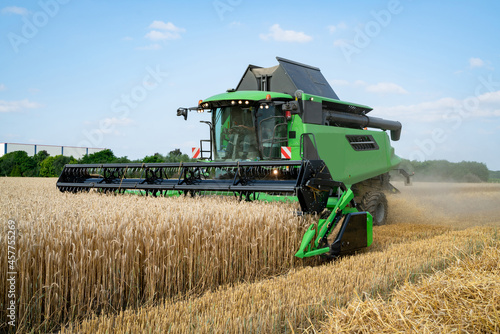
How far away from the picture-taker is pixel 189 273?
316cm

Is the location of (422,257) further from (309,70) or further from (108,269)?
Answer: (309,70)

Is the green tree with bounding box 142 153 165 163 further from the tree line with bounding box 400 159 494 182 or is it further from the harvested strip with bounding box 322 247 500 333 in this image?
the harvested strip with bounding box 322 247 500 333

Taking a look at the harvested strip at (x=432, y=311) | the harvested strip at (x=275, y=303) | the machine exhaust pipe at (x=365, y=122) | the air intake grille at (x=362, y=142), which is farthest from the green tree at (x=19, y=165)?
the harvested strip at (x=432, y=311)

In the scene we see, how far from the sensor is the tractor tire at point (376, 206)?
6930mm

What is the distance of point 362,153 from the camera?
7504 mm

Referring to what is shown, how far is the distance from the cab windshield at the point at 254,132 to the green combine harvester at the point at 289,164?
0.02 metres

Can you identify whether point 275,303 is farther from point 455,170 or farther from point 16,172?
point 16,172

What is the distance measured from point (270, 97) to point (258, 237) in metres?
3.06

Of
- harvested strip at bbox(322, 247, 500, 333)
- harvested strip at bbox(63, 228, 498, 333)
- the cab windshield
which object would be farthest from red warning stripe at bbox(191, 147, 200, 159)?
harvested strip at bbox(322, 247, 500, 333)

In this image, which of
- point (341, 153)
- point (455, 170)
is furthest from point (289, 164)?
point (455, 170)

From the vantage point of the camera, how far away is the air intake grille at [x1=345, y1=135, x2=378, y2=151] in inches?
287

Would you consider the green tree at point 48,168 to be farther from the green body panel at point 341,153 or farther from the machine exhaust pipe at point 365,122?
the green body panel at point 341,153

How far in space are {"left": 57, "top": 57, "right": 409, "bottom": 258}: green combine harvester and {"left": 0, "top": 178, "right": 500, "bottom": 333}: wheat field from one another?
0.36 m

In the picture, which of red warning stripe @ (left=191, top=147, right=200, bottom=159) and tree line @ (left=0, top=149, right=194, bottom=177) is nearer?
red warning stripe @ (left=191, top=147, right=200, bottom=159)
